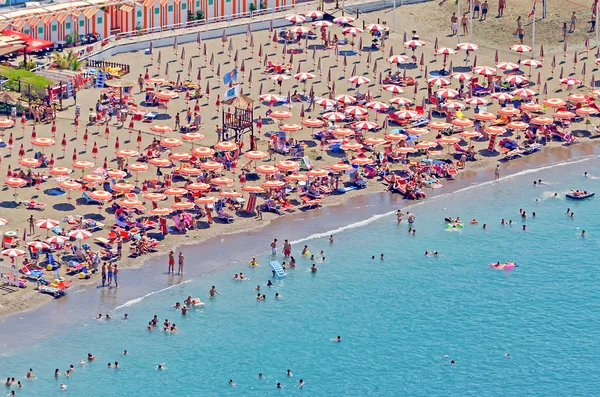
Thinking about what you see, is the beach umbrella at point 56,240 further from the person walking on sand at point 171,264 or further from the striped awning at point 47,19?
the striped awning at point 47,19

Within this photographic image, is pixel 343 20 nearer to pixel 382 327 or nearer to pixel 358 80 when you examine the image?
pixel 358 80

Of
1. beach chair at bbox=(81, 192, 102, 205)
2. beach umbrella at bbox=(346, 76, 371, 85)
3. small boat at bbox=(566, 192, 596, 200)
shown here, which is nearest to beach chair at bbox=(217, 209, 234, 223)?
beach chair at bbox=(81, 192, 102, 205)

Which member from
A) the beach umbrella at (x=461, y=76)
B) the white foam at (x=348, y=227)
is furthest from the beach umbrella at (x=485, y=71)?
the white foam at (x=348, y=227)

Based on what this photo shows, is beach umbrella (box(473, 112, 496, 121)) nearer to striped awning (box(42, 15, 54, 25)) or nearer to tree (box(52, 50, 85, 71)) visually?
tree (box(52, 50, 85, 71))

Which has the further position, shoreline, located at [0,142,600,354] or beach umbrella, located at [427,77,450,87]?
beach umbrella, located at [427,77,450,87]

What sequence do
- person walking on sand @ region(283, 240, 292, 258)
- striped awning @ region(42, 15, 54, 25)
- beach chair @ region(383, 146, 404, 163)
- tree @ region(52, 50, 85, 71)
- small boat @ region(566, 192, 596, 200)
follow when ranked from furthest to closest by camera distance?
striped awning @ region(42, 15, 54, 25) → tree @ region(52, 50, 85, 71) → beach chair @ region(383, 146, 404, 163) → small boat @ region(566, 192, 596, 200) → person walking on sand @ region(283, 240, 292, 258)

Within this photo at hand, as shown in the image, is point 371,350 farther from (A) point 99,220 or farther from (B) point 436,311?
(A) point 99,220
